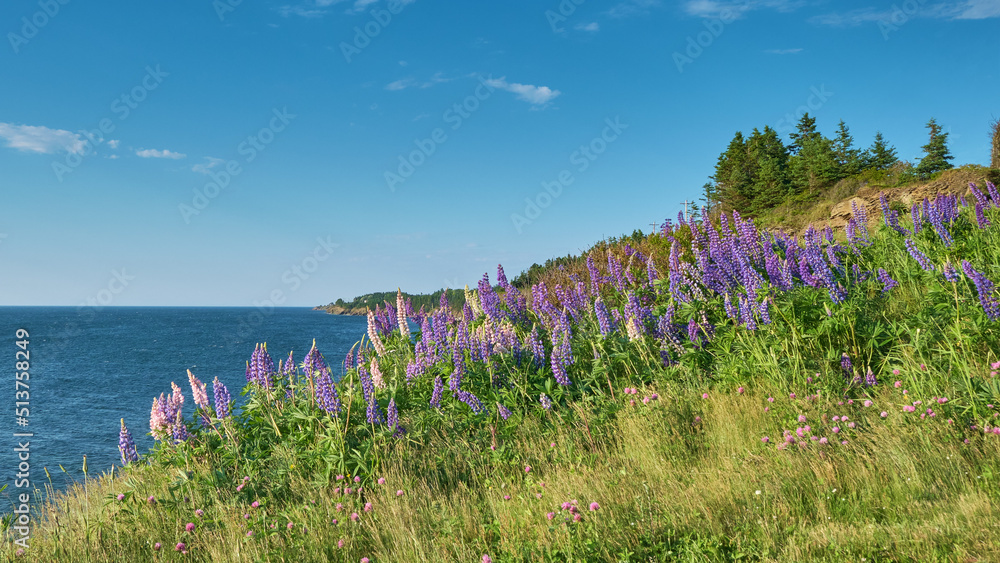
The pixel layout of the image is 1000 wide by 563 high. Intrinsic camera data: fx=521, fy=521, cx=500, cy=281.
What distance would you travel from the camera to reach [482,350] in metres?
6.07

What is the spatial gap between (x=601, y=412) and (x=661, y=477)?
4.12ft

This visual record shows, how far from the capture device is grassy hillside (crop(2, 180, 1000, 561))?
3.08m

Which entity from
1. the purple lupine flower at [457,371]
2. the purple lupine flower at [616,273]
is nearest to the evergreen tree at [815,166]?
the purple lupine flower at [616,273]

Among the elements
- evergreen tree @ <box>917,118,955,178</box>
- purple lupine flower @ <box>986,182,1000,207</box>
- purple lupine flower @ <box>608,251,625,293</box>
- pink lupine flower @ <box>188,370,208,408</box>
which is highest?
evergreen tree @ <box>917,118,955,178</box>

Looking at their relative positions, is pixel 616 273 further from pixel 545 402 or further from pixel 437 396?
pixel 437 396

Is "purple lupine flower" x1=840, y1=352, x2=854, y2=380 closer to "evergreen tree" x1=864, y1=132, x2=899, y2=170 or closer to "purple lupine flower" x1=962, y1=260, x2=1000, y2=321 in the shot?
"purple lupine flower" x1=962, y1=260, x2=1000, y2=321

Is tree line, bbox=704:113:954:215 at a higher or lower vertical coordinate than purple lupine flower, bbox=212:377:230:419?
higher

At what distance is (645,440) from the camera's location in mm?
4383

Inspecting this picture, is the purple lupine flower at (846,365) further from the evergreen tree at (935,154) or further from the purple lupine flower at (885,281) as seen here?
the evergreen tree at (935,154)

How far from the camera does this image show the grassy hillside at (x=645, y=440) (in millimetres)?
3082

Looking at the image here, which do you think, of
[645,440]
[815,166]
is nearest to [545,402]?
[645,440]

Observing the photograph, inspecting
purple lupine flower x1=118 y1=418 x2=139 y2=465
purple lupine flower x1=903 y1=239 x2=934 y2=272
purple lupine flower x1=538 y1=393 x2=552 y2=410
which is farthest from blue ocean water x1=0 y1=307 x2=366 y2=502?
purple lupine flower x1=903 y1=239 x2=934 y2=272

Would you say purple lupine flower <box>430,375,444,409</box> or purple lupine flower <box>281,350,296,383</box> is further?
purple lupine flower <box>281,350,296,383</box>

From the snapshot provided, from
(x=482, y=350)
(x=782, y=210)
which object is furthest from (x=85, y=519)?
(x=782, y=210)
